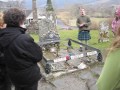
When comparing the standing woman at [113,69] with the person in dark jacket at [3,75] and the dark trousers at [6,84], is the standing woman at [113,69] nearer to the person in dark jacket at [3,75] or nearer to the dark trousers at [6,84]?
the person in dark jacket at [3,75]

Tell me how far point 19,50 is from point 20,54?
62 millimetres

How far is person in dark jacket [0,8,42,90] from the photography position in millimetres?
3498

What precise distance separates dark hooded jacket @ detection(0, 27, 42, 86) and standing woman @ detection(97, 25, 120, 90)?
197 centimetres

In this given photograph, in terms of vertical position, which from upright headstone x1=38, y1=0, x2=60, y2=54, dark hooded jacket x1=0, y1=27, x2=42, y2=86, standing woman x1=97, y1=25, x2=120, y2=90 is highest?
standing woman x1=97, y1=25, x2=120, y2=90

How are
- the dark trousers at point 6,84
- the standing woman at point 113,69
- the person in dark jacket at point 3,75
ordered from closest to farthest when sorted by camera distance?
the standing woman at point 113,69, the person in dark jacket at point 3,75, the dark trousers at point 6,84

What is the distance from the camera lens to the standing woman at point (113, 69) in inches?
62.0

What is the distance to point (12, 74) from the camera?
3.71m

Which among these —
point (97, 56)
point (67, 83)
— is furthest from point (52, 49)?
point (67, 83)

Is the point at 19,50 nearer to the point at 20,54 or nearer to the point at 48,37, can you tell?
the point at 20,54

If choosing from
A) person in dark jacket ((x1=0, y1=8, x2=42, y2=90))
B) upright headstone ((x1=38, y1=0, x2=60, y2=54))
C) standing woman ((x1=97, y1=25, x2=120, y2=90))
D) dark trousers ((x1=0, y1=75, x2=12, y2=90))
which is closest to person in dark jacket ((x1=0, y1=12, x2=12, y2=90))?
dark trousers ((x1=0, y1=75, x2=12, y2=90))

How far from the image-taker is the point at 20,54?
3527mm

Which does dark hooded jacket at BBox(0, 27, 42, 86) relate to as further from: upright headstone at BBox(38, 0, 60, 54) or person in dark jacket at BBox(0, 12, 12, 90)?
upright headstone at BBox(38, 0, 60, 54)

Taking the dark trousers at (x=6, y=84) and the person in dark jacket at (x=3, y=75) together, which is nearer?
the person in dark jacket at (x=3, y=75)

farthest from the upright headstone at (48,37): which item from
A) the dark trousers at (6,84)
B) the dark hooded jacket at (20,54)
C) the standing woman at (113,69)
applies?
the standing woman at (113,69)
